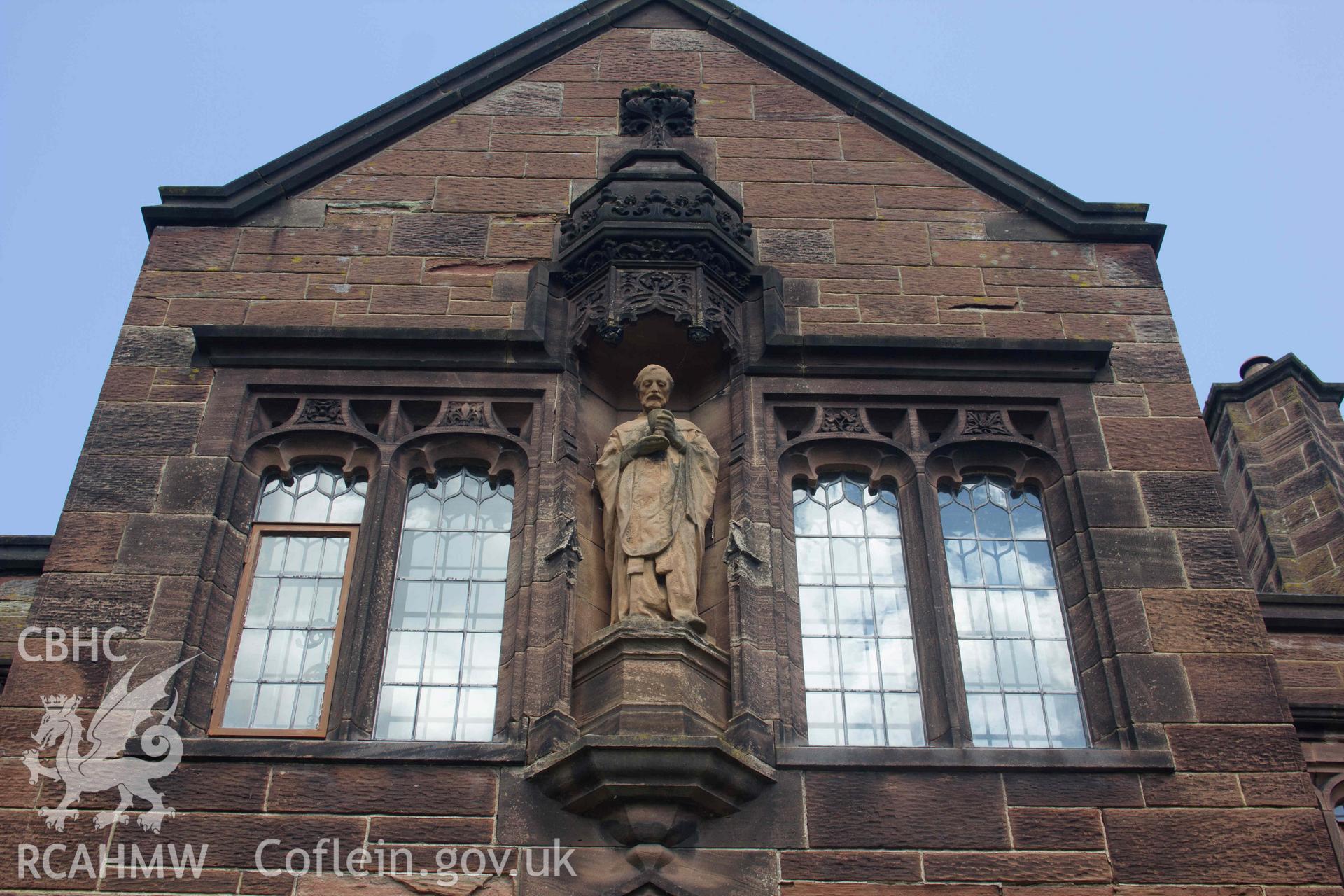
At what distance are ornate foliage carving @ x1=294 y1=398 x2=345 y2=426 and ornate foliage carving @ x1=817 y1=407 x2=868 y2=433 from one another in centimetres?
293

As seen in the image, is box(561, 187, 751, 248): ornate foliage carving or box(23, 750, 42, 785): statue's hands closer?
box(23, 750, 42, 785): statue's hands

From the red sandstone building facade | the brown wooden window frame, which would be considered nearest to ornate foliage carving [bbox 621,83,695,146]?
the red sandstone building facade

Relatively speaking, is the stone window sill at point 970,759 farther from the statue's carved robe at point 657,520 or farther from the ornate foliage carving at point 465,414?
the ornate foliage carving at point 465,414

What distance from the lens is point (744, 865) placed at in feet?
25.7

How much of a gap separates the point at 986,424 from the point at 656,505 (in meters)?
2.30

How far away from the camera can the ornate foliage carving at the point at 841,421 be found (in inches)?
396

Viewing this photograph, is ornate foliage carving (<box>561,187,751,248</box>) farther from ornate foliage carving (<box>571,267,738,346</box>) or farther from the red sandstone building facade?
ornate foliage carving (<box>571,267,738,346</box>)

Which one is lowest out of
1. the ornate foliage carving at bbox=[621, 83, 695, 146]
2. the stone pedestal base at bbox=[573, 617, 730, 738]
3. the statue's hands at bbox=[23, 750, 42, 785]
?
the statue's hands at bbox=[23, 750, 42, 785]

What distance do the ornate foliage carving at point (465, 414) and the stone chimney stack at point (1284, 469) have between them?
5.16 metres

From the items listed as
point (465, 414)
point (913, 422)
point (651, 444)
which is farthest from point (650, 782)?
point (913, 422)

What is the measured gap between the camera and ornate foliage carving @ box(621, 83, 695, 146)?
39.1ft

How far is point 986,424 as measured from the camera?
1011cm

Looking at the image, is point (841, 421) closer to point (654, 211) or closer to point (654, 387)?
point (654, 387)

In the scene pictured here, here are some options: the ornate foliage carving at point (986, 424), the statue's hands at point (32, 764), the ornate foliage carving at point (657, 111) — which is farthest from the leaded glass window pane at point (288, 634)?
the ornate foliage carving at point (657, 111)
